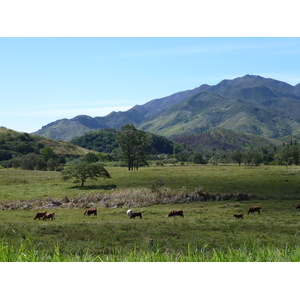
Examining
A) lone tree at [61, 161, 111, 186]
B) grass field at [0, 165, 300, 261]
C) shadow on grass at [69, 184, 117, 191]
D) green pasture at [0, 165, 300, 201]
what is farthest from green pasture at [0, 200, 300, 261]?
lone tree at [61, 161, 111, 186]

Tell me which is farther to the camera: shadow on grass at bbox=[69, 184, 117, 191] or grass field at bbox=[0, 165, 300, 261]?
shadow on grass at bbox=[69, 184, 117, 191]

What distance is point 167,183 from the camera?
6456 centimetres

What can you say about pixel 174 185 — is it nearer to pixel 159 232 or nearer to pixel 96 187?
pixel 96 187

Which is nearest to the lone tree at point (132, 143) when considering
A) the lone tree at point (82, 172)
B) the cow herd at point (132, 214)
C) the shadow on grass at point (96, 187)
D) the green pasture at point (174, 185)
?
the green pasture at point (174, 185)

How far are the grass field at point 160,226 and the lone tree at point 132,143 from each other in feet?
80.3

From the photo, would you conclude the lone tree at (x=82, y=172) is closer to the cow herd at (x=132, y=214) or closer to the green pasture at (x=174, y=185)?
the green pasture at (x=174, y=185)

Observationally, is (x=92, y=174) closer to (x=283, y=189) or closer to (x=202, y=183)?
(x=202, y=183)

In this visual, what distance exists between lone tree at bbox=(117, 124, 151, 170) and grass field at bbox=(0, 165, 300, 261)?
24482mm

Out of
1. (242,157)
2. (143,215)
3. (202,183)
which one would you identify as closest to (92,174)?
(202,183)

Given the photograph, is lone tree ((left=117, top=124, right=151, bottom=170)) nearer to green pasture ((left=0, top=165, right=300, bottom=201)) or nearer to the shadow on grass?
green pasture ((left=0, top=165, right=300, bottom=201))

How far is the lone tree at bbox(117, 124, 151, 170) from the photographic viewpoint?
99988 mm

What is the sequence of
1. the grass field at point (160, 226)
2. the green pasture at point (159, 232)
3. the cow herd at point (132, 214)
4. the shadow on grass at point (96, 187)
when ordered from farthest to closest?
the shadow on grass at point (96, 187), the cow herd at point (132, 214), the green pasture at point (159, 232), the grass field at point (160, 226)

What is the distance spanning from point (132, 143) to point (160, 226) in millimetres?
71421

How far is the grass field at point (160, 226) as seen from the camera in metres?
5.70
